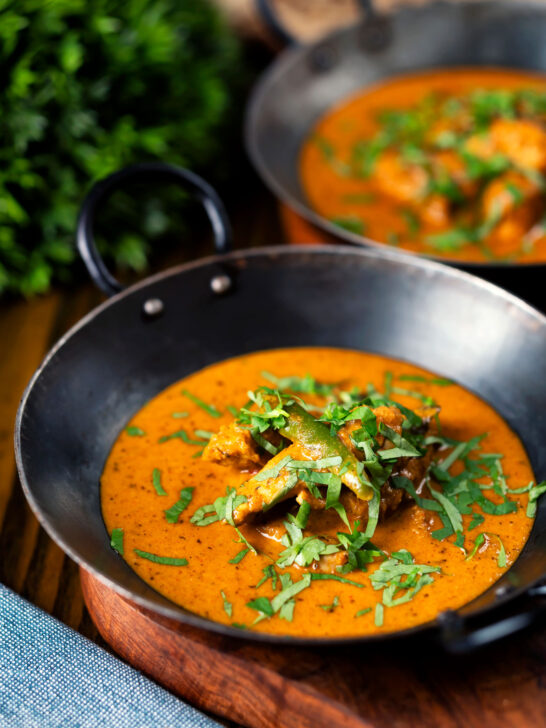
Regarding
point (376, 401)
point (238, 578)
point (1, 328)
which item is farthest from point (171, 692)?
point (1, 328)

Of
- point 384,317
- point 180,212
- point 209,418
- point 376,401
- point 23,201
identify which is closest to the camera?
point 376,401

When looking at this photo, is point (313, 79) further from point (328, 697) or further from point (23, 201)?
point (328, 697)

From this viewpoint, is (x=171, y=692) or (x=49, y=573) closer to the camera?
(x=171, y=692)

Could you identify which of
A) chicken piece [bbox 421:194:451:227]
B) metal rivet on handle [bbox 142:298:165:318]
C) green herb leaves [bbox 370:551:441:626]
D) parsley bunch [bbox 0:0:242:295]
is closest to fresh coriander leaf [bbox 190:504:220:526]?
green herb leaves [bbox 370:551:441:626]

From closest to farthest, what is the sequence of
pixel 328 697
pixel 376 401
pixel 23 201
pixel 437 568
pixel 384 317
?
pixel 328 697 < pixel 437 568 < pixel 376 401 < pixel 384 317 < pixel 23 201

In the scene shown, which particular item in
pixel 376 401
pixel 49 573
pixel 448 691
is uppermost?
pixel 376 401

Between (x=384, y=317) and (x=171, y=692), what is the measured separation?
1.39m

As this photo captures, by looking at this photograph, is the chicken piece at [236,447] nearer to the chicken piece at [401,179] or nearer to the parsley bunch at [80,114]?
the parsley bunch at [80,114]

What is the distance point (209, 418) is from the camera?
9.04 feet

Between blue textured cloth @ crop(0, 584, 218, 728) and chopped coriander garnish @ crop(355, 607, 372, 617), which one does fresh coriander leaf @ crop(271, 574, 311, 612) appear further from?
blue textured cloth @ crop(0, 584, 218, 728)

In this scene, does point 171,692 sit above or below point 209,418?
below

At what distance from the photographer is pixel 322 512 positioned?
2354 mm

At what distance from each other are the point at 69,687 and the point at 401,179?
2547 mm

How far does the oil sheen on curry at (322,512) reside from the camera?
2178 mm
